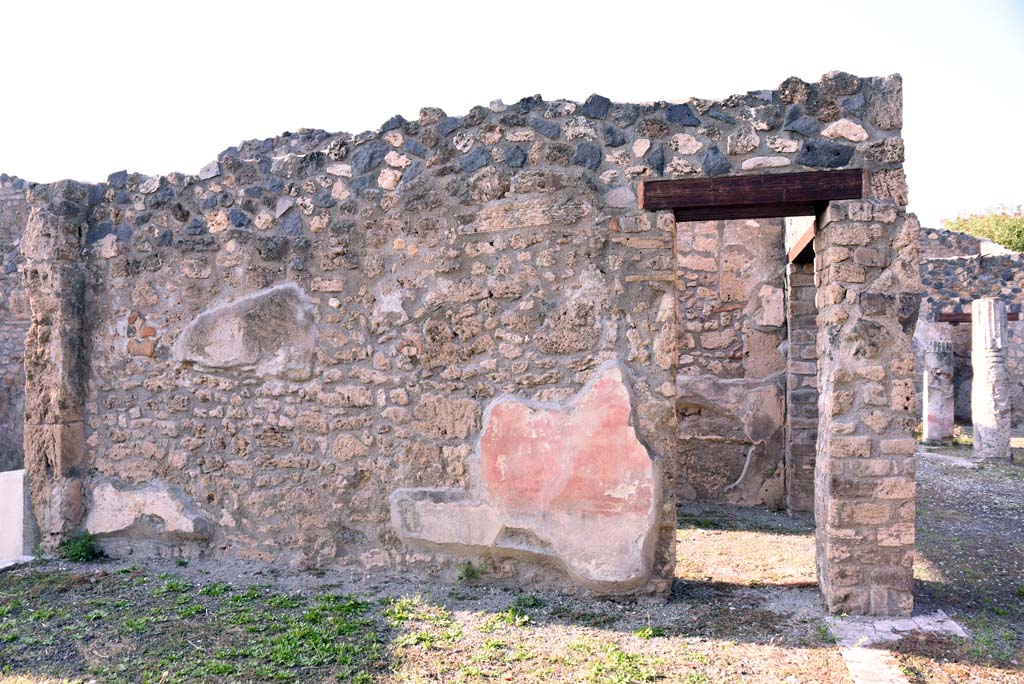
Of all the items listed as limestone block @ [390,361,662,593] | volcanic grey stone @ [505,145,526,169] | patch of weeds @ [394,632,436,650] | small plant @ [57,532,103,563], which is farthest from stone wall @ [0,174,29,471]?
patch of weeds @ [394,632,436,650]

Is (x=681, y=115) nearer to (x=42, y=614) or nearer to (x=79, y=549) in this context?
(x=42, y=614)

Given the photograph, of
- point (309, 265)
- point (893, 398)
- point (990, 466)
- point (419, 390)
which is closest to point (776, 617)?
point (893, 398)

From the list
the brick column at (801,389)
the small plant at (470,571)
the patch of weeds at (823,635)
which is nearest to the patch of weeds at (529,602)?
the small plant at (470,571)

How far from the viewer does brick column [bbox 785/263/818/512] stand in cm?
645

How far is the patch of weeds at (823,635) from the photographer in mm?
3503

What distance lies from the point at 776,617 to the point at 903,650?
63 centimetres

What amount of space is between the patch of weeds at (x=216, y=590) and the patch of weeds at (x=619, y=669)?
7.35ft

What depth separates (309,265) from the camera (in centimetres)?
466

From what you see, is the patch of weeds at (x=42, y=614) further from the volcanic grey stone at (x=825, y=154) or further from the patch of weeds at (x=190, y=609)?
the volcanic grey stone at (x=825, y=154)

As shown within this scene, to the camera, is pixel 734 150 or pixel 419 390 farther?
pixel 419 390

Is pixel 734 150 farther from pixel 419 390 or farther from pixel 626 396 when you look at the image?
pixel 419 390

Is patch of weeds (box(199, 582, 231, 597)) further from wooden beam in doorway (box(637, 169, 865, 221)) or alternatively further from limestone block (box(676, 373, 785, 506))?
limestone block (box(676, 373, 785, 506))

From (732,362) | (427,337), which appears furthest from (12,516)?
(732,362)

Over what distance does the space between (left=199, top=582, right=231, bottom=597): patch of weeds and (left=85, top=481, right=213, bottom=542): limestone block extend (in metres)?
0.50
